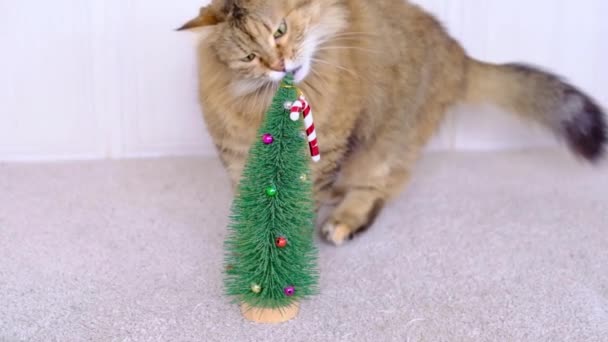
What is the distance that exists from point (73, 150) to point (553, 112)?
150 centimetres

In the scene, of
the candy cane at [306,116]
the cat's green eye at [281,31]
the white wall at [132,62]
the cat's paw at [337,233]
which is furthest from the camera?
the white wall at [132,62]

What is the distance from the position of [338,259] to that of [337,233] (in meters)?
0.09

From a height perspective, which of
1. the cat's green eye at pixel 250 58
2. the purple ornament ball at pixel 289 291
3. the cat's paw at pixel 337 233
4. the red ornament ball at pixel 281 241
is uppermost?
the cat's green eye at pixel 250 58

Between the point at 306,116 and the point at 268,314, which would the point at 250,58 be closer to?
the point at 306,116

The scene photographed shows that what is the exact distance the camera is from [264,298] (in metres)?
1.19

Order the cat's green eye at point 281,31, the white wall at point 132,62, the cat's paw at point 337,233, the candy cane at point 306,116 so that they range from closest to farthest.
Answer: the candy cane at point 306,116 < the cat's green eye at point 281,31 < the cat's paw at point 337,233 < the white wall at point 132,62

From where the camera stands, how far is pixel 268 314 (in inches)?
47.3

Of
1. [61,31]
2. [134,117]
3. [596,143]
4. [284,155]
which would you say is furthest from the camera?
[134,117]

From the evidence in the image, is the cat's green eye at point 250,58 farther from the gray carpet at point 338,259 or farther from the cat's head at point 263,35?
the gray carpet at point 338,259

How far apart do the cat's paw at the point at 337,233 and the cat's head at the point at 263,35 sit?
417 mm

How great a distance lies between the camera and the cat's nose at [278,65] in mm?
1203

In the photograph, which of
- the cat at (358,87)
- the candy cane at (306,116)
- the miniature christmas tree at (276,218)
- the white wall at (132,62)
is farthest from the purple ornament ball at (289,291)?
the white wall at (132,62)

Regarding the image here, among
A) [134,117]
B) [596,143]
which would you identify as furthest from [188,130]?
[596,143]

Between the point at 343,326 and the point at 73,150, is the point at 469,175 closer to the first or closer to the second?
the point at 343,326
